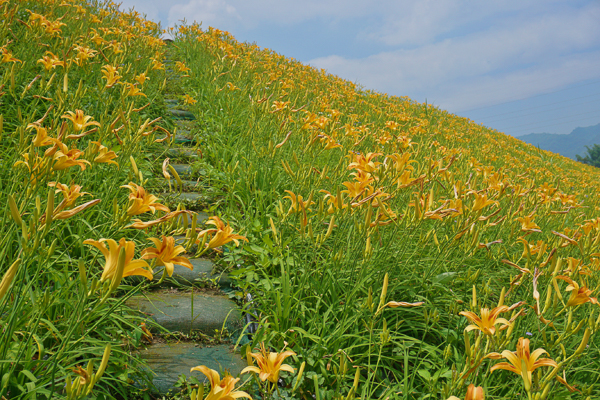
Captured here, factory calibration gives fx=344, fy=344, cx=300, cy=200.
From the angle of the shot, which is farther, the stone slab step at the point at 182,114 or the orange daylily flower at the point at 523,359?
the stone slab step at the point at 182,114

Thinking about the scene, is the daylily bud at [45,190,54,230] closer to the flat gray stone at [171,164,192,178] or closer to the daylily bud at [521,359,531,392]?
the daylily bud at [521,359,531,392]

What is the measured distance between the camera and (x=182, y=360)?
66.1 inches

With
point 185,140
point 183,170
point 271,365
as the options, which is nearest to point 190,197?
point 183,170

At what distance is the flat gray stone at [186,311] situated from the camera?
1877mm

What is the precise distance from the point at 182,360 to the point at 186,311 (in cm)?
32

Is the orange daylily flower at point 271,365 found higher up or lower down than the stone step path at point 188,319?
higher up

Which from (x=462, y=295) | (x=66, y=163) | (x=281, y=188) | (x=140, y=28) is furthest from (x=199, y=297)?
(x=140, y=28)

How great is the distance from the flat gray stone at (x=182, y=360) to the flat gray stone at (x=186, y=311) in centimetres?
11

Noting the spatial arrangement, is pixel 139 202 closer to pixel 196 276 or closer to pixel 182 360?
pixel 182 360

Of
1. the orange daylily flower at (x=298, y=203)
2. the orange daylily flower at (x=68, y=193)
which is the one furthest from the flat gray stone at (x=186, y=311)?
the orange daylily flower at (x=68, y=193)

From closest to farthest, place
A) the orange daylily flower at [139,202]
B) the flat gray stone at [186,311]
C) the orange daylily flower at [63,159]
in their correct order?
the orange daylily flower at [139,202], the orange daylily flower at [63,159], the flat gray stone at [186,311]

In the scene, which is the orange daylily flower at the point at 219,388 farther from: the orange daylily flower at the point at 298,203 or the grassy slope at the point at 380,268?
the orange daylily flower at the point at 298,203

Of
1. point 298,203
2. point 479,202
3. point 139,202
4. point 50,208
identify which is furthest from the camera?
point 479,202

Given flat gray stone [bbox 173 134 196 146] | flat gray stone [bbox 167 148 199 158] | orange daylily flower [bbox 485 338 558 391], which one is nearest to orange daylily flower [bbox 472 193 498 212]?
orange daylily flower [bbox 485 338 558 391]
